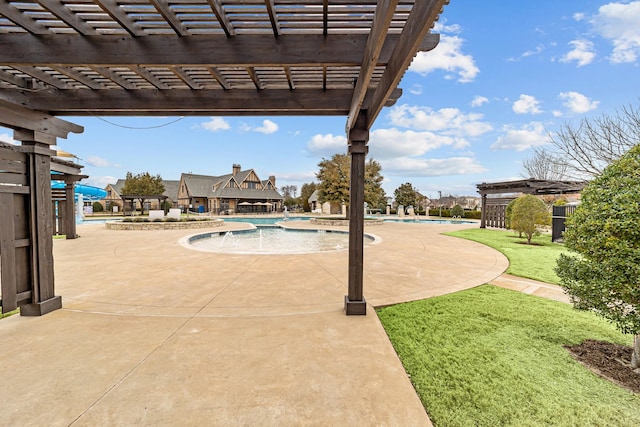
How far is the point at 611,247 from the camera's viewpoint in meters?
2.49

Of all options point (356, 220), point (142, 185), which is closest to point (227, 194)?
point (142, 185)

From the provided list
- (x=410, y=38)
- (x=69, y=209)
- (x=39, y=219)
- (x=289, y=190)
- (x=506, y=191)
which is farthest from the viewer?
(x=289, y=190)

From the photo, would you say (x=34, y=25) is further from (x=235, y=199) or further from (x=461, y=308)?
(x=235, y=199)

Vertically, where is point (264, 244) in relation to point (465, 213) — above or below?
below

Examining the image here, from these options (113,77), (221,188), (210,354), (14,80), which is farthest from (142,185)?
(210,354)

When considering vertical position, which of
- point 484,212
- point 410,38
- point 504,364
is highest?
point 410,38

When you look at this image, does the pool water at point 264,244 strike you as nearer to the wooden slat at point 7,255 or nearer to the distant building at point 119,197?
the wooden slat at point 7,255

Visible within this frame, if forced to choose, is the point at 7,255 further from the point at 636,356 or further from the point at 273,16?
the point at 636,356

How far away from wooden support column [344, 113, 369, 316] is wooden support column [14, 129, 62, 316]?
4.21 metres

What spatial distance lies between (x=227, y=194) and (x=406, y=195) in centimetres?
2366

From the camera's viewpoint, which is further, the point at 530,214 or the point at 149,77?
the point at 530,214

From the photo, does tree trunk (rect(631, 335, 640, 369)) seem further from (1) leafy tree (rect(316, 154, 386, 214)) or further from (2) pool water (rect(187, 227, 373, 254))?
(1) leafy tree (rect(316, 154, 386, 214))

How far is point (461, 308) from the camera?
13.2ft

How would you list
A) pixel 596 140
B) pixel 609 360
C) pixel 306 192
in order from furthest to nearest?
pixel 306 192
pixel 596 140
pixel 609 360
